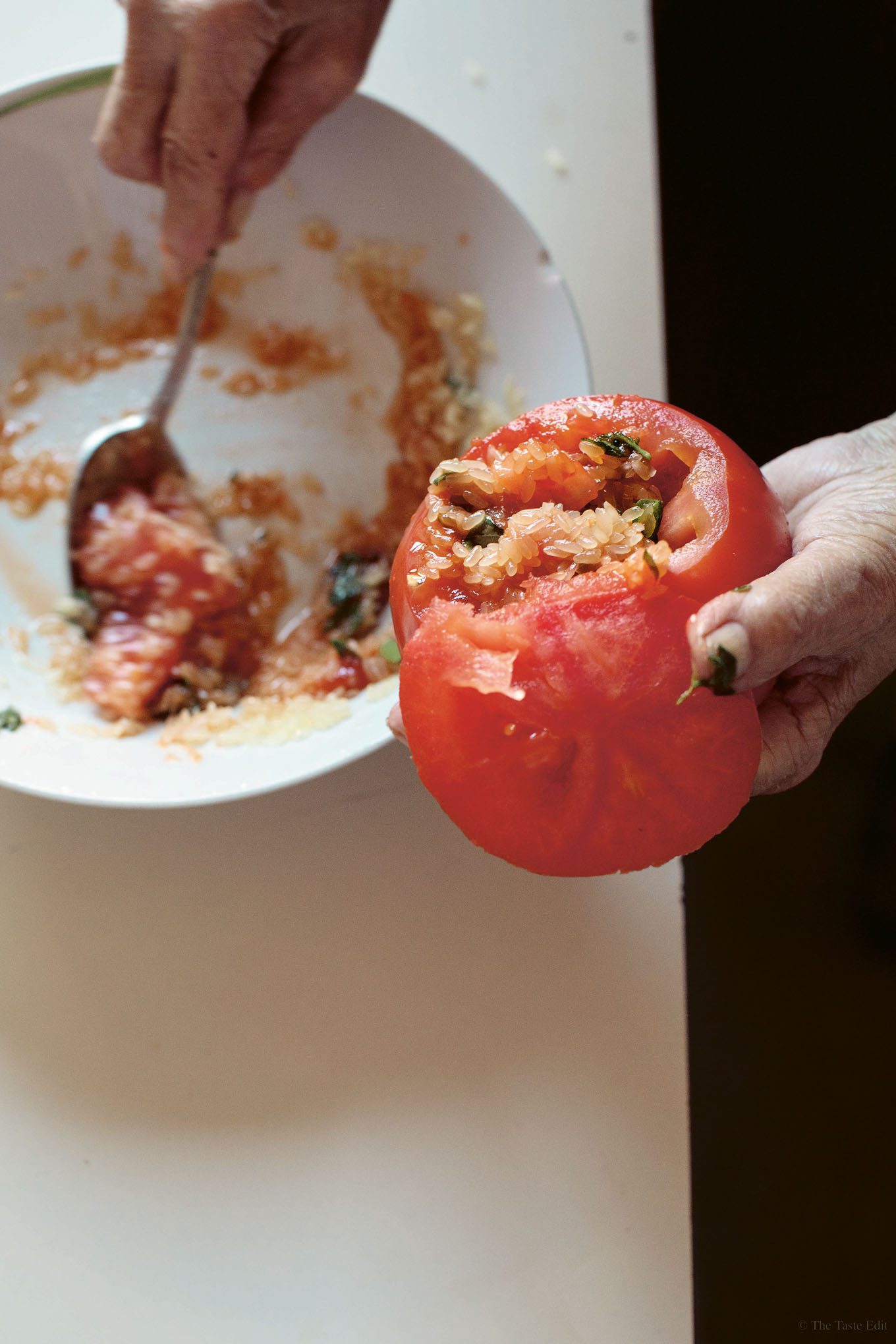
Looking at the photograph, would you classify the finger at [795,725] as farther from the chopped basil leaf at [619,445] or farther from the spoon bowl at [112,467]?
the spoon bowl at [112,467]

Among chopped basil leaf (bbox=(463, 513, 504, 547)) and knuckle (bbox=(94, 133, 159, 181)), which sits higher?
knuckle (bbox=(94, 133, 159, 181))

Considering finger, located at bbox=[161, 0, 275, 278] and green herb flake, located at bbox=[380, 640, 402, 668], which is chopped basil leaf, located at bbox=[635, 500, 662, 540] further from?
finger, located at bbox=[161, 0, 275, 278]

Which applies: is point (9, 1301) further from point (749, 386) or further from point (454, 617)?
point (749, 386)

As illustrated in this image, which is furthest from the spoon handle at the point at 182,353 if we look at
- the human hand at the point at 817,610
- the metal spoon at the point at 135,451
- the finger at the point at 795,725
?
the finger at the point at 795,725

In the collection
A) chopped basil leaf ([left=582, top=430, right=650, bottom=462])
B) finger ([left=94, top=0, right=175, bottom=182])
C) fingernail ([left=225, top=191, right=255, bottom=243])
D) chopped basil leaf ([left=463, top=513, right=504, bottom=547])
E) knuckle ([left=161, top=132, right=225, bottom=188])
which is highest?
finger ([left=94, top=0, right=175, bottom=182])

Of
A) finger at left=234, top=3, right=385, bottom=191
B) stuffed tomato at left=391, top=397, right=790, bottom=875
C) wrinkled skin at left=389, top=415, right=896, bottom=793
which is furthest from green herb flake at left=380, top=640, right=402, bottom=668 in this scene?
finger at left=234, top=3, right=385, bottom=191

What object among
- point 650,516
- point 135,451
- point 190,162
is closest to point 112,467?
point 135,451

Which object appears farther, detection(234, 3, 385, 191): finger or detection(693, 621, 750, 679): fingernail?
detection(234, 3, 385, 191): finger

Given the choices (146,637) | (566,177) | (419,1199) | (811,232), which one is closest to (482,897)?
→ (419,1199)
